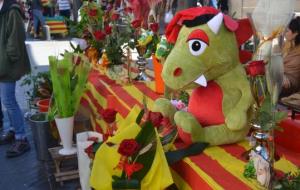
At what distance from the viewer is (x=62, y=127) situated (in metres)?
2.74

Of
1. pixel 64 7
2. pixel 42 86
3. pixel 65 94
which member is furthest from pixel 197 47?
pixel 64 7

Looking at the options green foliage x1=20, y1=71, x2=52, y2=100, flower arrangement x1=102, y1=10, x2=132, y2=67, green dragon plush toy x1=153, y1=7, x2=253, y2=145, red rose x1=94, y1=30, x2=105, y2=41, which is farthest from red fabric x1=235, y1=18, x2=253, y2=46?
green foliage x1=20, y1=71, x2=52, y2=100

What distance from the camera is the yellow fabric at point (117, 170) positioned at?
Answer: 160 cm

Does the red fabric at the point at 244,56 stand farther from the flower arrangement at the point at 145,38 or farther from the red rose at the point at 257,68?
the flower arrangement at the point at 145,38

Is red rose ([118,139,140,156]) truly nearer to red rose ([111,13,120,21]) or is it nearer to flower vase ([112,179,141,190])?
flower vase ([112,179,141,190])

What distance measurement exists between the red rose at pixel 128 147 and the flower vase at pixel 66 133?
133 centimetres

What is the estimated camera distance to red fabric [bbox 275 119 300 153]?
1.83 m

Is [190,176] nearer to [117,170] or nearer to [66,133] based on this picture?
[117,170]

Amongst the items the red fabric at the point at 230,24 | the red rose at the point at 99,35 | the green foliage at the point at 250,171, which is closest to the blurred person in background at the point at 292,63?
the red rose at the point at 99,35

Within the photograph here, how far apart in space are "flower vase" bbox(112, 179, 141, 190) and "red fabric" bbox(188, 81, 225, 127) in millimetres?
461

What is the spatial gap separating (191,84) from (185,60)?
0.11 metres

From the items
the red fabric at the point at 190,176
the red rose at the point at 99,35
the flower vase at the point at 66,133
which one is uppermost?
the red rose at the point at 99,35

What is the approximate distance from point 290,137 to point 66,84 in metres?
1.53

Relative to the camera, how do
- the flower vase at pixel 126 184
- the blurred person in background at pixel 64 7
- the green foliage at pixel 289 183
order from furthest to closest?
1. the blurred person in background at pixel 64 7
2. the flower vase at pixel 126 184
3. the green foliage at pixel 289 183
